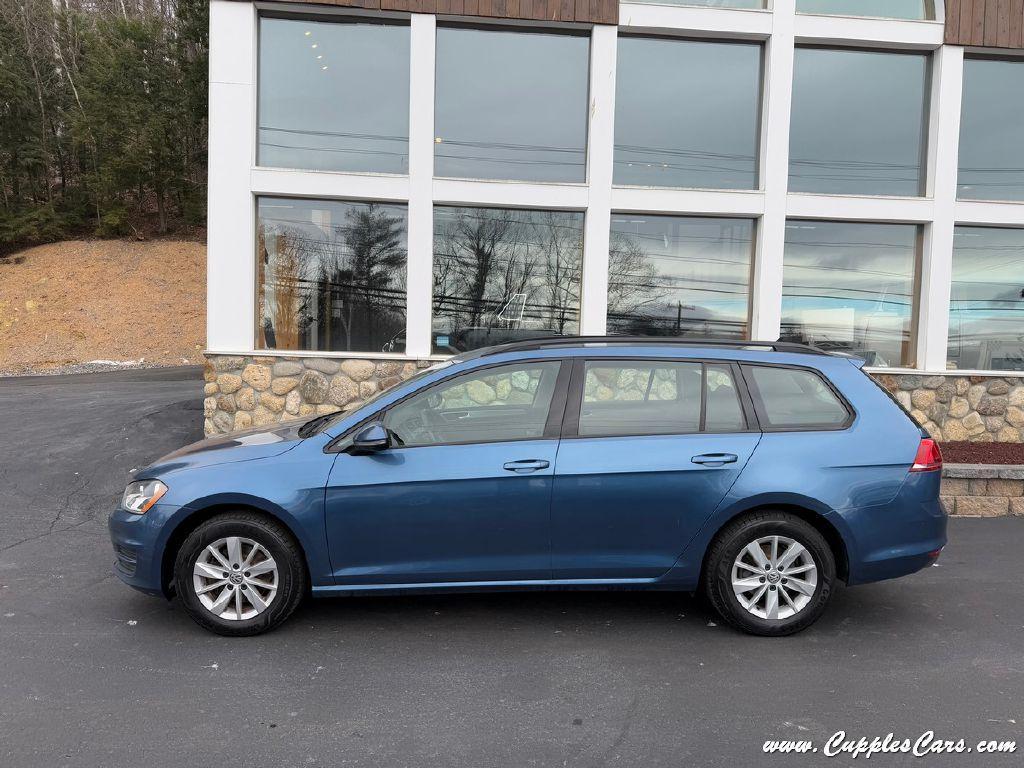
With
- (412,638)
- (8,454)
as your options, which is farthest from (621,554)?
(8,454)

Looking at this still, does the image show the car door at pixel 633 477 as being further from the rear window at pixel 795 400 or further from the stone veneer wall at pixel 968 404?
the stone veneer wall at pixel 968 404

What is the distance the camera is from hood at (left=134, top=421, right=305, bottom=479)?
4223 mm

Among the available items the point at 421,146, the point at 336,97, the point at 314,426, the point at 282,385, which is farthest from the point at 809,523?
the point at 336,97

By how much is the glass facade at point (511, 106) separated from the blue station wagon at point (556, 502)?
590 cm

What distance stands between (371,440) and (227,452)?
89 centimetres

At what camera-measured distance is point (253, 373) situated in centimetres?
900

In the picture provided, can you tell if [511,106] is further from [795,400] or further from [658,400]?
[795,400]

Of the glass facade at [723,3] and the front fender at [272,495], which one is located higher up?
the glass facade at [723,3]

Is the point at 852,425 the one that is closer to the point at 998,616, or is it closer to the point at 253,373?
the point at 998,616

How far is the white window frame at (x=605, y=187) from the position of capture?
8961mm

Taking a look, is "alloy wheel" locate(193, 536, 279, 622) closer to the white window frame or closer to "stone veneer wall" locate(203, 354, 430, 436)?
"stone veneer wall" locate(203, 354, 430, 436)

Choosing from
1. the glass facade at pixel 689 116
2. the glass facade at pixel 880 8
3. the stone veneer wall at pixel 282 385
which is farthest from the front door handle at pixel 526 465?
the glass facade at pixel 880 8

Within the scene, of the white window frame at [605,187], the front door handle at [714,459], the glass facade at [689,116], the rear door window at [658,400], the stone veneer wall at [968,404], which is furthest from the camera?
the glass facade at [689,116]

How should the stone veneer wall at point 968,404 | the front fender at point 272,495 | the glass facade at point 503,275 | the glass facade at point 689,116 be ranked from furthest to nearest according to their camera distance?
the glass facade at point 689,116, the stone veneer wall at point 968,404, the glass facade at point 503,275, the front fender at point 272,495
